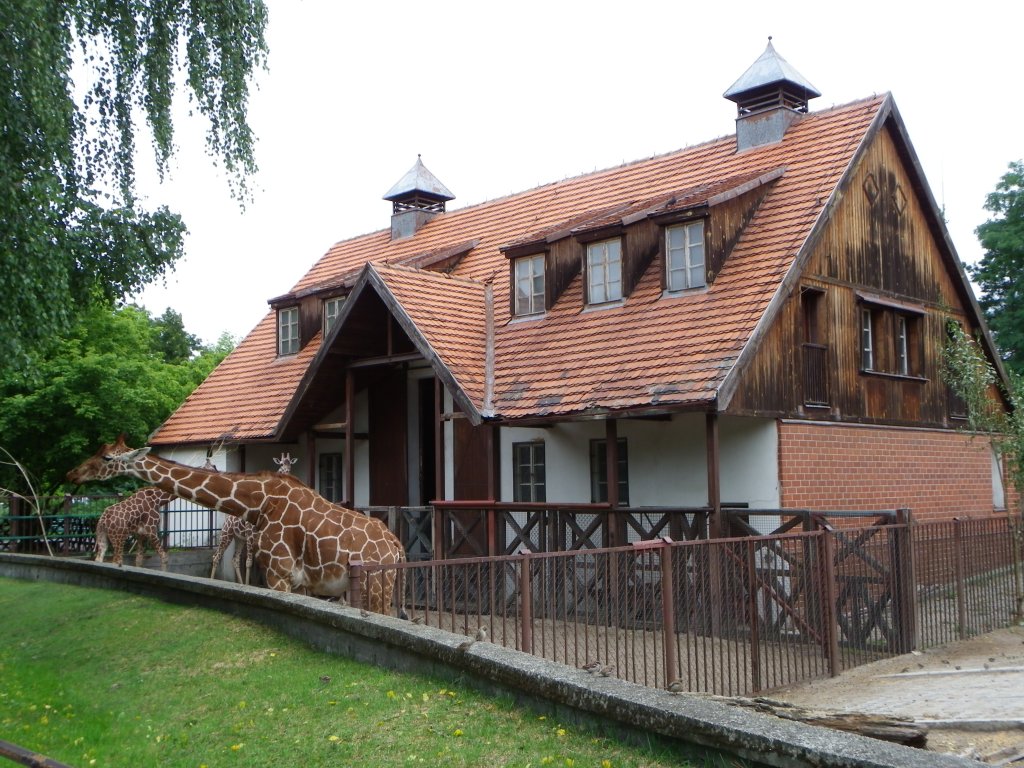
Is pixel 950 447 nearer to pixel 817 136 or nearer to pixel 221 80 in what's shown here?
pixel 817 136

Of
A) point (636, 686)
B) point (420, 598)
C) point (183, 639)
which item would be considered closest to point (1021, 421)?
point (420, 598)

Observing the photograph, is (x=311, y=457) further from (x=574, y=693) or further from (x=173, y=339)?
(x=173, y=339)

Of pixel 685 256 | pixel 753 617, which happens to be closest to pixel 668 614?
pixel 753 617

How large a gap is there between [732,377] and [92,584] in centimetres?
997

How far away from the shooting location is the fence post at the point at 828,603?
11.6m

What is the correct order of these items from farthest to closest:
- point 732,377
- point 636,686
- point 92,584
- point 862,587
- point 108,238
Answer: point 92,584 < point 108,238 < point 732,377 < point 862,587 < point 636,686

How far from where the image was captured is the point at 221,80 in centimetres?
1386

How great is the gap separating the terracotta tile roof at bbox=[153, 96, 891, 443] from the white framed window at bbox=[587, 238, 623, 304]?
33cm

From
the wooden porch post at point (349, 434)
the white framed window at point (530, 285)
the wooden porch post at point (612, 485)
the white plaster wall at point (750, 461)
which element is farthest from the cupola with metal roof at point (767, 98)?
the wooden porch post at point (349, 434)

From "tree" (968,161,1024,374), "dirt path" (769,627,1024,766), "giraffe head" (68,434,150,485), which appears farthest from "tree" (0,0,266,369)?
"tree" (968,161,1024,374)

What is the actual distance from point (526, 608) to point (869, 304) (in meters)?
11.1

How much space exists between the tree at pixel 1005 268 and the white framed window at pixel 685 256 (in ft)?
61.6

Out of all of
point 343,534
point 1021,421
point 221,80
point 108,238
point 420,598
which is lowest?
point 420,598

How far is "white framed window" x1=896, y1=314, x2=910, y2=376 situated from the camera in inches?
730
